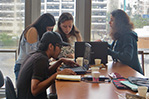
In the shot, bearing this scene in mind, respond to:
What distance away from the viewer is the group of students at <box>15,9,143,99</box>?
2318 millimetres

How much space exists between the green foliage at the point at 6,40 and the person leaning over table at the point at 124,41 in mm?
1791

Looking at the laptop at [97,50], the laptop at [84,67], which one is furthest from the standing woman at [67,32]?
the laptop at [84,67]

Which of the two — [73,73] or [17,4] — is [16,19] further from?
[73,73]

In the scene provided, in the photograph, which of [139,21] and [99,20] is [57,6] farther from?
[139,21]

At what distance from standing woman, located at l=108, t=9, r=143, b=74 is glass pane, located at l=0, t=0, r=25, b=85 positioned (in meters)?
1.67

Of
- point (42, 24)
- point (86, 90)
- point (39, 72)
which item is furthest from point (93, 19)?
point (86, 90)

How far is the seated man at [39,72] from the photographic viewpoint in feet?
7.45

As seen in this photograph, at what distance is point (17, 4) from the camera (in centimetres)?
438

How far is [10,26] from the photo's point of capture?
174 inches

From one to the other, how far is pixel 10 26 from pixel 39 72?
236cm

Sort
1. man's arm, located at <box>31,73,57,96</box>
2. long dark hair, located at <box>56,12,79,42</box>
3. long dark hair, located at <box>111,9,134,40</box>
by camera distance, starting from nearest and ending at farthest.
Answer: man's arm, located at <box>31,73,57,96</box>, long dark hair, located at <box>111,9,134,40</box>, long dark hair, located at <box>56,12,79,42</box>

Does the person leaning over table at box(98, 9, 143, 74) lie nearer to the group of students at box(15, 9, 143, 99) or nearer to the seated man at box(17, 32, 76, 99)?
the group of students at box(15, 9, 143, 99)

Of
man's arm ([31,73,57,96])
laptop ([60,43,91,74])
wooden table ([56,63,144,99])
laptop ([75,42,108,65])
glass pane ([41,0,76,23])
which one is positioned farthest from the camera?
glass pane ([41,0,76,23])

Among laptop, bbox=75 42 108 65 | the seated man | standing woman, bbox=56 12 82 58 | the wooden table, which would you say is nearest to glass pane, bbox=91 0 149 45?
standing woman, bbox=56 12 82 58
